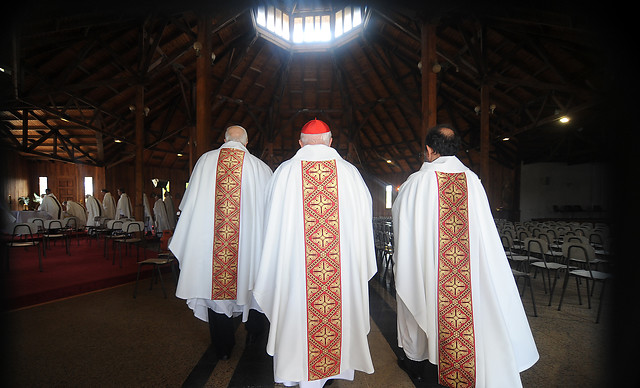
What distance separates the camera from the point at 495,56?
9.73 m

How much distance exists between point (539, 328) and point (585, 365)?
3.12 ft

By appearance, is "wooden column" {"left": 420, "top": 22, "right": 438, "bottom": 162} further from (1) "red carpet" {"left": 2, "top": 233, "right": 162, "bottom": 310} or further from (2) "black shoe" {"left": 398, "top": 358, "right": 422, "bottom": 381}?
(1) "red carpet" {"left": 2, "top": 233, "right": 162, "bottom": 310}

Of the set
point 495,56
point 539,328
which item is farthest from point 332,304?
point 495,56

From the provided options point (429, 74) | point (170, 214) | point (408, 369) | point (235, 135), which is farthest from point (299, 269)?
point (170, 214)

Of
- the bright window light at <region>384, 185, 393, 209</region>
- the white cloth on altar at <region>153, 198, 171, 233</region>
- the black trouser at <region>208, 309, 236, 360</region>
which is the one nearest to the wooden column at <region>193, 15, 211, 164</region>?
the black trouser at <region>208, 309, 236, 360</region>

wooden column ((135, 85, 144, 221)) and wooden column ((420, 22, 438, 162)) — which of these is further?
wooden column ((135, 85, 144, 221))

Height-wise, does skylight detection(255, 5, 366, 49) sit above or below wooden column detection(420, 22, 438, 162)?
above

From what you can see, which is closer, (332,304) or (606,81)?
(606,81)

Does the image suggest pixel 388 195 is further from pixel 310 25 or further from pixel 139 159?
pixel 139 159

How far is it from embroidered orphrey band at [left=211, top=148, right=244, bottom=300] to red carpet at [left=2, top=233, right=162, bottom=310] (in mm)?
2225

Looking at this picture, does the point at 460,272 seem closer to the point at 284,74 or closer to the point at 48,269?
the point at 48,269

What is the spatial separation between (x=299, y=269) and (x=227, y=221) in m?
1.11

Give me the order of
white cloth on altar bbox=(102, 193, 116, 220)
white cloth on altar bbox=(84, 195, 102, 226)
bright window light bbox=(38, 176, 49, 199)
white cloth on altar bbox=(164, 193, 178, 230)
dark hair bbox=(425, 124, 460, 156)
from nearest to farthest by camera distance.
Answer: dark hair bbox=(425, 124, 460, 156) < white cloth on altar bbox=(164, 193, 178, 230) < white cloth on altar bbox=(84, 195, 102, 226) < white cloth on altar bbox=(102, 193, 116, 220) < bright window light bbox=(38, 176, 49, 199)

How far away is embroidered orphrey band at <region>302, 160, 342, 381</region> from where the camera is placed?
85.9 inches
